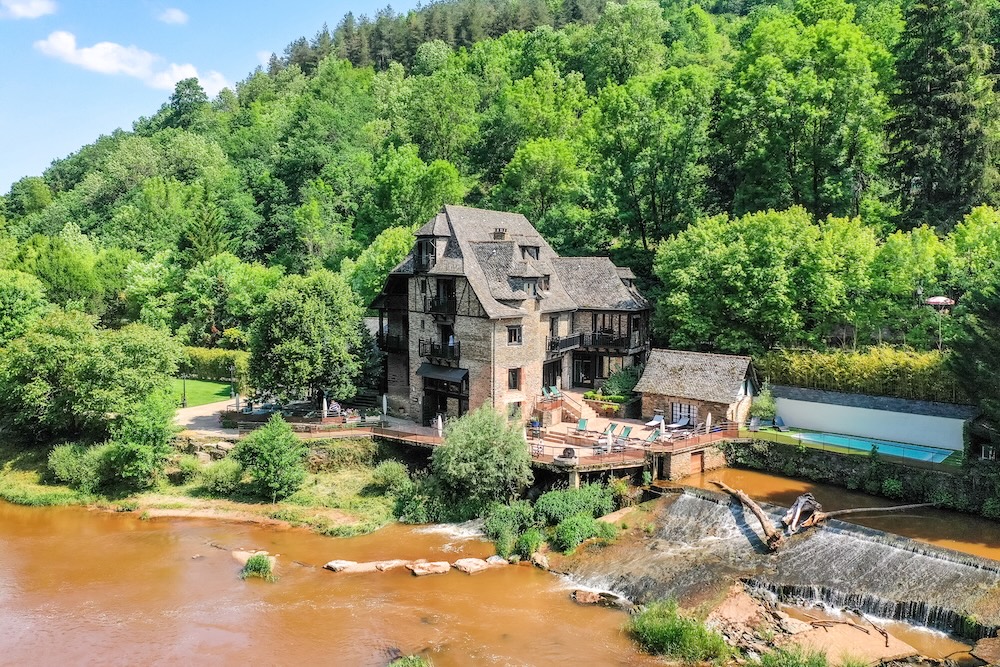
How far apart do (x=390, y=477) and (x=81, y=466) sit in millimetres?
15853

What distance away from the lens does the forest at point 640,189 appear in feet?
125

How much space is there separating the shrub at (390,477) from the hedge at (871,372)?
777 inches

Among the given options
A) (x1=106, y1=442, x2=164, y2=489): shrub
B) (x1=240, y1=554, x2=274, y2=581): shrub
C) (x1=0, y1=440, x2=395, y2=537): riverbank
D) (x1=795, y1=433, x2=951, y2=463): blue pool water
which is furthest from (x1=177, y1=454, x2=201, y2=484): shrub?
(x1=795, y1=433, x2=951, y2=463): blue pool water

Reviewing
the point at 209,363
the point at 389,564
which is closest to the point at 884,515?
the point at 389,564

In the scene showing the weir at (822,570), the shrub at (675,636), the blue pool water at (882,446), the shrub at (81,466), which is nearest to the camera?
the shrub at (675,636)

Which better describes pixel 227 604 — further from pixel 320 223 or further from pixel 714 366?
pixel 320 223

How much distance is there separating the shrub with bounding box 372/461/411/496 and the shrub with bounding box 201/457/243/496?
6.66m

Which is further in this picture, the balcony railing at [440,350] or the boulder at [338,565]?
the balcony railing at [440,350]

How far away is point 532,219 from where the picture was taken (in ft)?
186

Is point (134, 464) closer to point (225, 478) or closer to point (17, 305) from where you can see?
point (225, 478)

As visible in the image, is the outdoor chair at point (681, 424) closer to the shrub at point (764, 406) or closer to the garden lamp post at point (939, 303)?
the shrub at point (764, 406)

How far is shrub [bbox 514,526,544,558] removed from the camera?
89.6ft

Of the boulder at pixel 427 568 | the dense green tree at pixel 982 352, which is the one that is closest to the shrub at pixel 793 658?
the boulder at pixel 427 568

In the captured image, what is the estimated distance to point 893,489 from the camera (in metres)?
29.6
